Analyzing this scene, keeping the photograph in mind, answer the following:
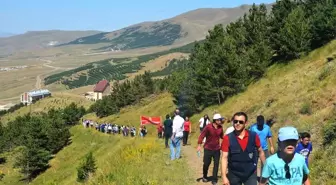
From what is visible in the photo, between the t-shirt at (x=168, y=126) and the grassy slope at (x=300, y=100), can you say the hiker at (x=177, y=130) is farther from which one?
the grassy slope at (x=300, y=100)

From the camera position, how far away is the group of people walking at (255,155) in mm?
5688

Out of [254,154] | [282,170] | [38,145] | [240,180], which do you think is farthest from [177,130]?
[38,145]

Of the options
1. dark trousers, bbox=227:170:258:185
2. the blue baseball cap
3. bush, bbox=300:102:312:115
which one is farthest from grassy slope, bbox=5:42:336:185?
the blue baseball cap

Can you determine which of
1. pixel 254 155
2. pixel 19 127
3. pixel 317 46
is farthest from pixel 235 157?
pixel 19 127

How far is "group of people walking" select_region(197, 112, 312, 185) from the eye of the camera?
5.69 m

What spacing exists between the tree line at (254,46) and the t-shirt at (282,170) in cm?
3951

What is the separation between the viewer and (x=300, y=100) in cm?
2648

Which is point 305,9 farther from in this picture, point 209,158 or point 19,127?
point 19,127

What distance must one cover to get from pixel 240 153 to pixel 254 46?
149 ft

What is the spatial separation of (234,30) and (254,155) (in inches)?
2081

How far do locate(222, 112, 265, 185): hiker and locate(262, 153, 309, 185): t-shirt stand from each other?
137cm

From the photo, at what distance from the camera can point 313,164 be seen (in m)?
12.5

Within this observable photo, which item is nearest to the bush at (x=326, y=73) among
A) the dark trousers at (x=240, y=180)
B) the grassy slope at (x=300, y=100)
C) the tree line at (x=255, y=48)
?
the grassy slope at (x=300, y=100)

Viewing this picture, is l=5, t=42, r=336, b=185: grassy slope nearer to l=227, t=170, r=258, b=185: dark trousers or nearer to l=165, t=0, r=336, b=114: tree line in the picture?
l=165, t=0, r=336, b=114: tree line
